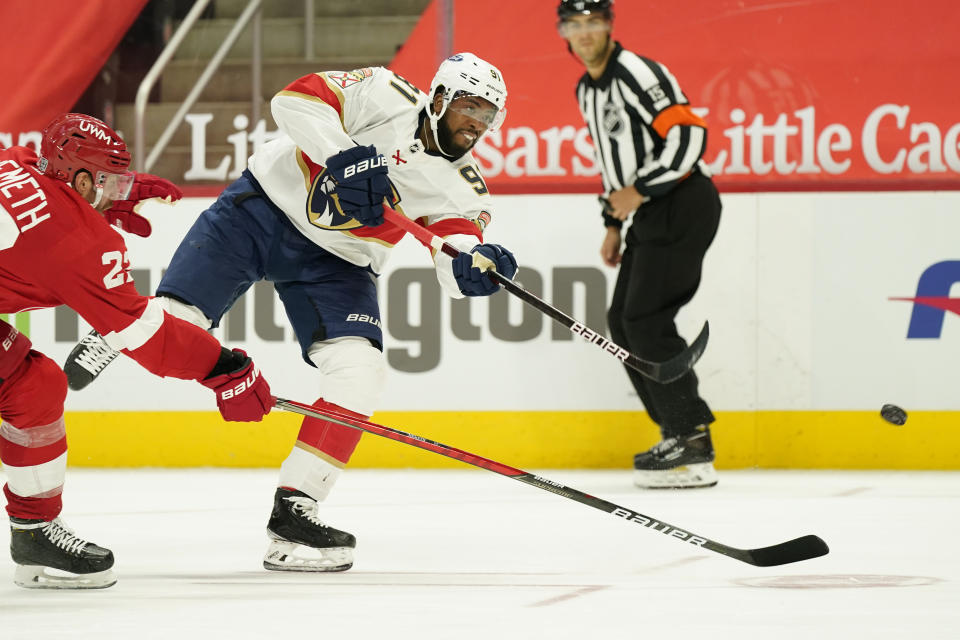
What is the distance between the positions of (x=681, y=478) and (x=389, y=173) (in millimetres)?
1707

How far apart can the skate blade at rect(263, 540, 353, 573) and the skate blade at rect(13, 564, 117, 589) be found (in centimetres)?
34

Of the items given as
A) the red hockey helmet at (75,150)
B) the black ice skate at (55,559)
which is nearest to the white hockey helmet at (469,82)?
the red hockey helmet at (75,150)

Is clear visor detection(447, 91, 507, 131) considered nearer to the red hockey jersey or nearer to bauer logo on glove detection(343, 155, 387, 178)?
bauer logo on glove detection(343, 155, 387, 178)

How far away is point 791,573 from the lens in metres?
2.80

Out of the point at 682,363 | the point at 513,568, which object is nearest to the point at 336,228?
the point at 513,568

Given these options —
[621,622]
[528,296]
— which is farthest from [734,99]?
[621,622]

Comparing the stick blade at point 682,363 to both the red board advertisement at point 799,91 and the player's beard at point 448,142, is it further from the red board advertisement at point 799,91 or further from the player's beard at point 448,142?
the player's beard at point 448,142

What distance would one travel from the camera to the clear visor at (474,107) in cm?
304

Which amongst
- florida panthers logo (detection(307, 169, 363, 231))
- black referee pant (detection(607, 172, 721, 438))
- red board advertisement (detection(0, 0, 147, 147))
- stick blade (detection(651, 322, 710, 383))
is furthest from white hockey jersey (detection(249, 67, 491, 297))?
red board advertisement (detection(0, 0, 147, 147))

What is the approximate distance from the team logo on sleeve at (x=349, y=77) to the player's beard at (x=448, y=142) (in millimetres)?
227

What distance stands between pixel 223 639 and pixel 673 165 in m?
2.74

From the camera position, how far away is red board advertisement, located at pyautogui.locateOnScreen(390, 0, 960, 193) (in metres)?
5.16

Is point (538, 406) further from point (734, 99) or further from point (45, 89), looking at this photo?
point (45, 89)

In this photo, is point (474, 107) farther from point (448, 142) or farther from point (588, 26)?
point (588, 26)
